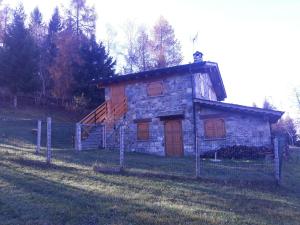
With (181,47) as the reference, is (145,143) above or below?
below

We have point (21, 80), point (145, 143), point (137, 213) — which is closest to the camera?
point (137, 213)

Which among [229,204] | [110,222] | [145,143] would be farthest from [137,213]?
[145,143]

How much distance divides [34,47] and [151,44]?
12.9 m

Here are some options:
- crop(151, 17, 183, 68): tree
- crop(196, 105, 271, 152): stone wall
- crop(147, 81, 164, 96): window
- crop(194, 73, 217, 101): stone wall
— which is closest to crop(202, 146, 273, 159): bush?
crop(196, 105, 271, 152): stone wall

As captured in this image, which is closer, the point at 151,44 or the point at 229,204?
the point at 229,204

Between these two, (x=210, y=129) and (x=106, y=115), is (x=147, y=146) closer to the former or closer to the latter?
(x=106, y=115)

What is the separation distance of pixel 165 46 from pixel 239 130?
21.4m

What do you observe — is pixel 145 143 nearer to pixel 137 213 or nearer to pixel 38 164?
pixel 38 164

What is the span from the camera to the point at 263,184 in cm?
1055

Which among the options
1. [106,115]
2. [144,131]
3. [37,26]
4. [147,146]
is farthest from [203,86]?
[37,26]

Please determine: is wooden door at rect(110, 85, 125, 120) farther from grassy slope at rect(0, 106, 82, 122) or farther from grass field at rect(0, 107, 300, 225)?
grass field at rect(0, 107, 300, 225)

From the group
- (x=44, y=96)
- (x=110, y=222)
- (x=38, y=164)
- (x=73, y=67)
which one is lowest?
(x=110, y=222)

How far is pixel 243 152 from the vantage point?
19.7 metres

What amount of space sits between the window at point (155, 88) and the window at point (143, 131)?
1976 mm
